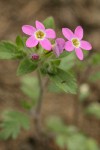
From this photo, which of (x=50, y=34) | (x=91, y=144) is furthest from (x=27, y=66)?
(x=91, y=144)

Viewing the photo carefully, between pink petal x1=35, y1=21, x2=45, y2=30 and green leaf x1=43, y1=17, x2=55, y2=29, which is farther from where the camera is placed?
green leaf x1=43, y1=17, x2=55, y2=29

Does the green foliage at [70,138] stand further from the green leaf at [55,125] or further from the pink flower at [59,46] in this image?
the pink flower at [59,46]

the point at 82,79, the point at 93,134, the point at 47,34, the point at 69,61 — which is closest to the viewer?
the point at 47,34

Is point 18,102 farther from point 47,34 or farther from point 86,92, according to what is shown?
point 47,34

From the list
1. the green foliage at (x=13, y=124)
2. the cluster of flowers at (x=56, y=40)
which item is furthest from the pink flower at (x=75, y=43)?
the green foliage at (x=13, y=124)

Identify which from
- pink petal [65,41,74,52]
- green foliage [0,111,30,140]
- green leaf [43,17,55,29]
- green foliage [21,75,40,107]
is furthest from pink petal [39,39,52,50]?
green foliage [21,75,40,107]

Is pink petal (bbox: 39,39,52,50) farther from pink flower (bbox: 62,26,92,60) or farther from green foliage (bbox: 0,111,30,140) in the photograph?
green foliage (bbox: 0,111,30,140)

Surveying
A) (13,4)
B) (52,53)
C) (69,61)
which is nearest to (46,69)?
(52,53)
